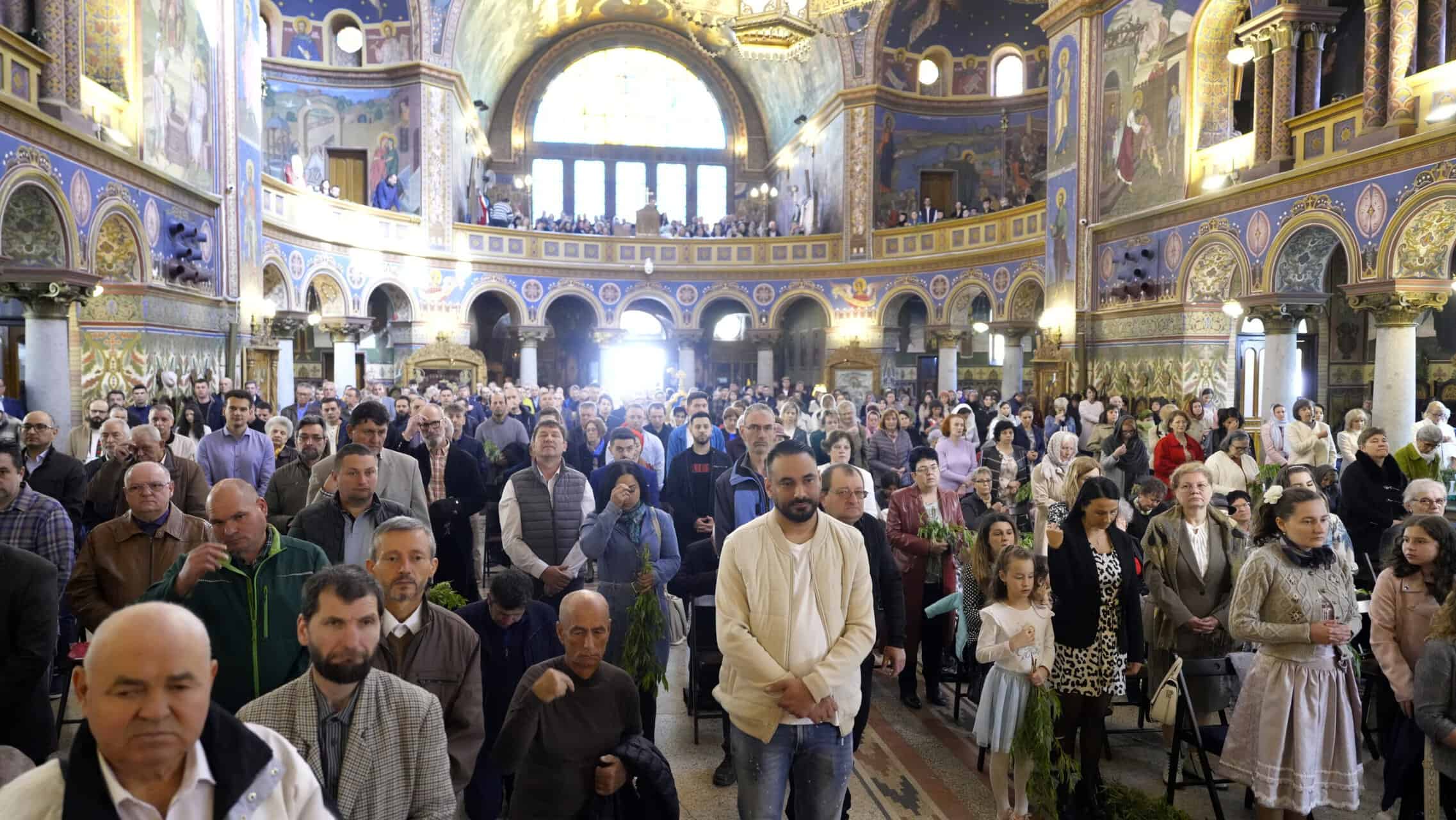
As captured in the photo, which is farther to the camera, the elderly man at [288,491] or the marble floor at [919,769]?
the elderly man at [288,491]

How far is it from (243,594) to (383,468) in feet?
6.27

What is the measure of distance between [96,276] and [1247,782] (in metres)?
12.1

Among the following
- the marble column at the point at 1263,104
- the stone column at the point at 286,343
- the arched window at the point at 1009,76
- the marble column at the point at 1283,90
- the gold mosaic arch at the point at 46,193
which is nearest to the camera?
the gold mosaic arch at the point at 46,193

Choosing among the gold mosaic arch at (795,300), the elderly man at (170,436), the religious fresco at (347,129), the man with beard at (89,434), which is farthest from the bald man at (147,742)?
the gold mosaic arch at (795,300)

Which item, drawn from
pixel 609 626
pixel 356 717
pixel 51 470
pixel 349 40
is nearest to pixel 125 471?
pixel 51 470

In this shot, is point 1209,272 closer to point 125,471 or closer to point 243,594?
point 125,471

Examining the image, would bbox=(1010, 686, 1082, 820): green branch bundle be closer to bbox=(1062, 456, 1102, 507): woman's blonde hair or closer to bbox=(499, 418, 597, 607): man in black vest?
bbox=(1062, 456, 1102, 507): woman's blonde hair

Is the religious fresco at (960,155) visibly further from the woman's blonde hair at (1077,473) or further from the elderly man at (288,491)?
the elderly man at (288,491)

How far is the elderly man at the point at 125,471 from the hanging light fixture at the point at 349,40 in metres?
20.7

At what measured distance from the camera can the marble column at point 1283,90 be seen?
1328 cm

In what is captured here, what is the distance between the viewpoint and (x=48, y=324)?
396 inches

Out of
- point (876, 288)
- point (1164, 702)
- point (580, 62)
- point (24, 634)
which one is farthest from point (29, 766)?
point (580, 62)

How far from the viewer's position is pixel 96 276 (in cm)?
1045

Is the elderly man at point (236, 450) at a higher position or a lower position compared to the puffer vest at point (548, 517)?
higher
